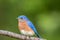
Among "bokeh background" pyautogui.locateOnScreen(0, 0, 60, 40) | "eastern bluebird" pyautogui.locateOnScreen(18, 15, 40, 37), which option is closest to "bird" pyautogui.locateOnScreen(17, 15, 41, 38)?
"eastern bluebird" pyautogui.locateOnScreen(18, 15, 40, 37)

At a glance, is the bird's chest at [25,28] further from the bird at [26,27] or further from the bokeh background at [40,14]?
the bokeh background at [40,14]

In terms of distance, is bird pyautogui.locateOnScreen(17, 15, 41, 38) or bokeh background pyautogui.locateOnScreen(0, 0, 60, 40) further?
bokeh background pyautogui.locateOnScreen(0, 0, 60, 40)

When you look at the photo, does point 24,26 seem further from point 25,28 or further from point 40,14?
point 40,14

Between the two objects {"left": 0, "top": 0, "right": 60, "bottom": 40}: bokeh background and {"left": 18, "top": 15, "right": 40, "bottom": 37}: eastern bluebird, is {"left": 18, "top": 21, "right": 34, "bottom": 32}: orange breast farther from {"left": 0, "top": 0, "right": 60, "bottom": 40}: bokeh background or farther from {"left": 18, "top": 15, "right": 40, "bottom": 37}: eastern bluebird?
{"left": 0, "top": 0, "right": 60, "bottom": 40}: bokeh background

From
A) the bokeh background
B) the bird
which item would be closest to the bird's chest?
the bird

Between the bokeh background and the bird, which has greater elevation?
the bokeh background

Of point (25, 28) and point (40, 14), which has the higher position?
point (40, 14)

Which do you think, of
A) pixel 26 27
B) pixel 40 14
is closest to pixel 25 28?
pixel 26 27


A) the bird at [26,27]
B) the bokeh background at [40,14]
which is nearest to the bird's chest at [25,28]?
the bird at [26,27]
